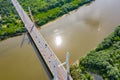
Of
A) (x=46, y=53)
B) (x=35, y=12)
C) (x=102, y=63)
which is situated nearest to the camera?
(x=102, y=63)

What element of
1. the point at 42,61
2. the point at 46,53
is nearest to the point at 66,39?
the point at 46,53

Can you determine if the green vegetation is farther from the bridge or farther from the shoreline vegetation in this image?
the shoreline vegetation

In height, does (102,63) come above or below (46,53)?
above

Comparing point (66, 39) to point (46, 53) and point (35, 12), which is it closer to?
point (46, 53)

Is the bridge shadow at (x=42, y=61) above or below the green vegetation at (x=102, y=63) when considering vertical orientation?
below

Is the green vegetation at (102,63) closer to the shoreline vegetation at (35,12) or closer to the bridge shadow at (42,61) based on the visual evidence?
the bridge shadow at (42,61)

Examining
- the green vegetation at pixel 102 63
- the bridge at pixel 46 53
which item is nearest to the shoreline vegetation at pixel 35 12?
the bridge at pixel 46 53

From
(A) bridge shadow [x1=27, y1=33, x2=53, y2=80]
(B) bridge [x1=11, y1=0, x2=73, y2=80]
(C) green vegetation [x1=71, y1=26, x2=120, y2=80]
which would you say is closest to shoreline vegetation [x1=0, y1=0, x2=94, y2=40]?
(B) bridge [x1=11, y1=0, x2=73, y2=80]
